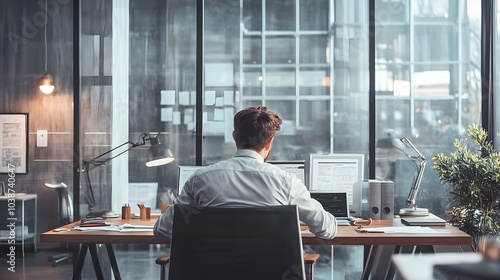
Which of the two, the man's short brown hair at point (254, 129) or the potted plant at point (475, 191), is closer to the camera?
A: the man's short brown hair at point (254, 129)

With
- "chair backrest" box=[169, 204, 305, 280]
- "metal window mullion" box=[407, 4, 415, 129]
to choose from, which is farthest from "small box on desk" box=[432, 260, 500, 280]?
"metal window mullion" box=[407, 4, 415, 129]

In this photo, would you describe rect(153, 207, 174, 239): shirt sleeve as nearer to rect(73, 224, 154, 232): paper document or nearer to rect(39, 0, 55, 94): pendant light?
rect(73, 224, 154, 232): paper document

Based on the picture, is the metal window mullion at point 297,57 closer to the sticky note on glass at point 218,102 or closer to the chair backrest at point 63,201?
the sticky note on glass at point 218,102

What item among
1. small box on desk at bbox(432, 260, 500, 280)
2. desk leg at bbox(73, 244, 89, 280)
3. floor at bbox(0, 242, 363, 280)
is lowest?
floor at bbox(0, 242, 363, 280)

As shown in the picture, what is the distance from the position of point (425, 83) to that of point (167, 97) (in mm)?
1940

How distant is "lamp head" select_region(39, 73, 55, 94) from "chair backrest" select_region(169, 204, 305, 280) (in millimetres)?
3157

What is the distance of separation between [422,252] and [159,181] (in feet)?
6.84

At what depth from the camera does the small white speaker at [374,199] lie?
14.2 feet

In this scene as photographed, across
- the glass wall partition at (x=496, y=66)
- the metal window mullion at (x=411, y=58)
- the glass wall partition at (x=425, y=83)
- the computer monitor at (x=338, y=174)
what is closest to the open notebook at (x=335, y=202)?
the computer monitor at (x=338, y=174)

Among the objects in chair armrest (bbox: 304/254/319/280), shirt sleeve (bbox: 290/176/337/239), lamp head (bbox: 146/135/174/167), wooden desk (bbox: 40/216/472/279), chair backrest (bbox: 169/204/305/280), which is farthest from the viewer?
lamp head (bbox: 146/135/174/167)

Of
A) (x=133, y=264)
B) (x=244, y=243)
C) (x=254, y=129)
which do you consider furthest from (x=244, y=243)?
(x=133, y=264)

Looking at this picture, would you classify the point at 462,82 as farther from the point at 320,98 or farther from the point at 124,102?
the point at 124,102

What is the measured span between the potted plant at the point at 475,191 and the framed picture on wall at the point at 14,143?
314cm

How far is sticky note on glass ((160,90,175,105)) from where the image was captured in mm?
5102
